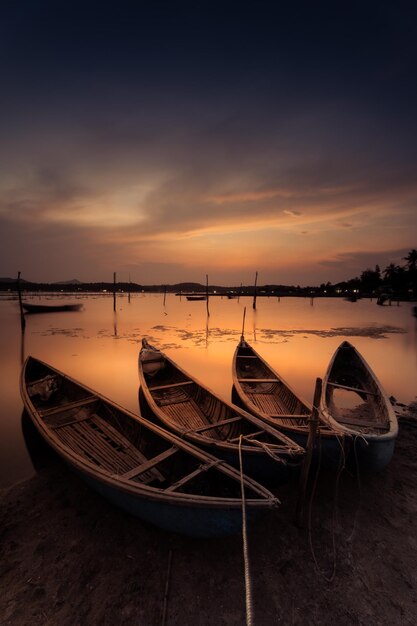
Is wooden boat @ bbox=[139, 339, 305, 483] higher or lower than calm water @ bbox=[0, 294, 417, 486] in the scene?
higher

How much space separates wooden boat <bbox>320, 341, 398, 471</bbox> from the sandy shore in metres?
0.95

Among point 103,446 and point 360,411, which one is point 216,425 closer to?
point 103,446

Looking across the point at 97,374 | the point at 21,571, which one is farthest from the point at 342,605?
the point at 97,374

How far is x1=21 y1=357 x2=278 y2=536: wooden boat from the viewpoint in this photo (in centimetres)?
391

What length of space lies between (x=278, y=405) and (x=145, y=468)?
4.97m

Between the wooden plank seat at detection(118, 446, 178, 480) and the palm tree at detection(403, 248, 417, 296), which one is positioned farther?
the palm tree at detection(403, 248, 417, 296)

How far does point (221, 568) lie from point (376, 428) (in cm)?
438

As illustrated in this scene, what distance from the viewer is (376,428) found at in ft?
21.3

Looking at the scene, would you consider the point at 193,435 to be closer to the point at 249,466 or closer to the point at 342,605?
the point at 249,466

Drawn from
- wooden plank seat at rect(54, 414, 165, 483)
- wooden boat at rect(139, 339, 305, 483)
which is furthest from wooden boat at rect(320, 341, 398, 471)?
wooden plank seat at rect(54, 414, 165, 483)

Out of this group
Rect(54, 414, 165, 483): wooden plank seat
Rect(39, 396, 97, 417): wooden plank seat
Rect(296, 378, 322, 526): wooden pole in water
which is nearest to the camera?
Rect(296, 378, 322, 526): wooden pole in water

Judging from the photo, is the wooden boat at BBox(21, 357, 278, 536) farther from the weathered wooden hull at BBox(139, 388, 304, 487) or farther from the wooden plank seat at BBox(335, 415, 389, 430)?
the wooden plank seat at BBox(335, 415, 389, 430)

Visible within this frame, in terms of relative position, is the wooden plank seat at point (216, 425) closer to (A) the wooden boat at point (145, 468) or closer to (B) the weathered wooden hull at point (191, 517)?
(A) the wooden boat at point (145, 468)

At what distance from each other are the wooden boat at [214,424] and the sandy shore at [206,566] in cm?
108
